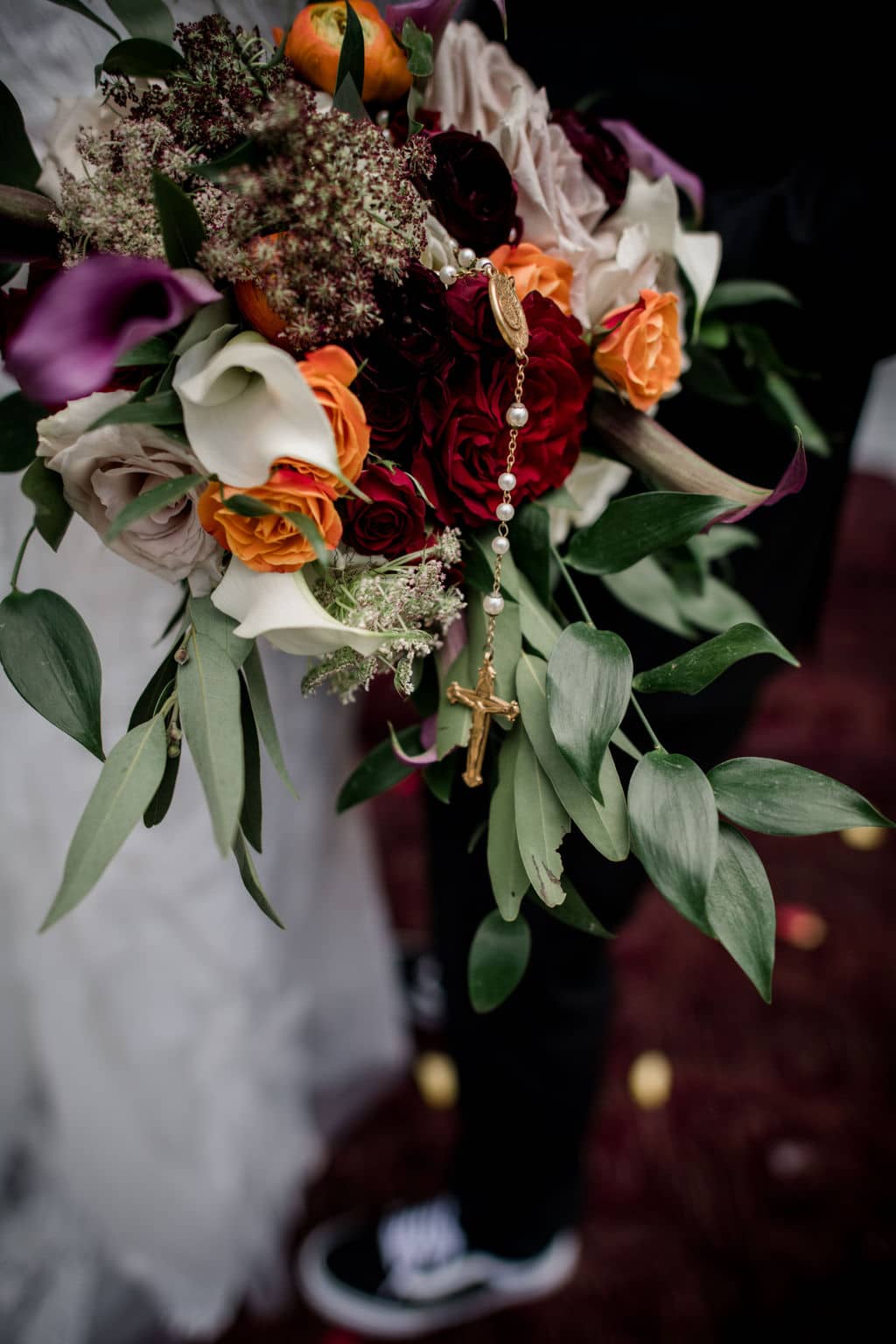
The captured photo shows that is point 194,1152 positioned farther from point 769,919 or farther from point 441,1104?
point 769,919

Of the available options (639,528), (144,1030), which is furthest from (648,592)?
(144,1030)

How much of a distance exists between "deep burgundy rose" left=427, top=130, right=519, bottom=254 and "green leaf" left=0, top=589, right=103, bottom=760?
0.92 ft

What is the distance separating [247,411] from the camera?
1.22ft

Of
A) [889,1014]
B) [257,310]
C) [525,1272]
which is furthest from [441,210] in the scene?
[889,1014]

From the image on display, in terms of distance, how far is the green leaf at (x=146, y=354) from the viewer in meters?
0.38

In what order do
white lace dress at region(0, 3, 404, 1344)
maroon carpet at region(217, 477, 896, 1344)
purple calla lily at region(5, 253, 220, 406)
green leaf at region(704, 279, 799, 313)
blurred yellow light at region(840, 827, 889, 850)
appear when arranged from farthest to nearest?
blurred yellow light at region(840, 827, 889, 850)
maroon carpet at region(217, 477, 896, 1344)
white lace dress at region(0, 3, 404, 1344)
green leaf at region(704, 279, 799, 313)
purple calla lily at region(5, 253, 220, 406)

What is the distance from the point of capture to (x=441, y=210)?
0.44 m

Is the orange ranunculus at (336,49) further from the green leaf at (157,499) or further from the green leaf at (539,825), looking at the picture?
the green leaf at (539,825)

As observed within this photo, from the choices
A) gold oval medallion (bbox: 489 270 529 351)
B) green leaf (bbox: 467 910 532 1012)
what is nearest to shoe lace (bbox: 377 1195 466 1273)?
green leaf (bbox: 467 910 532 1012)

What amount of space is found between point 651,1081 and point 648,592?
90cm

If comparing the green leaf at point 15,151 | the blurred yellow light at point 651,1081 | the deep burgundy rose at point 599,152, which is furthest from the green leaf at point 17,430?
the blurred yellow light at point 651,1081

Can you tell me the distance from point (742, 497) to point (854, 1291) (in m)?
1.05

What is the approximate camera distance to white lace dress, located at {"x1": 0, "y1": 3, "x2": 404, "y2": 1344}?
73 centimetres

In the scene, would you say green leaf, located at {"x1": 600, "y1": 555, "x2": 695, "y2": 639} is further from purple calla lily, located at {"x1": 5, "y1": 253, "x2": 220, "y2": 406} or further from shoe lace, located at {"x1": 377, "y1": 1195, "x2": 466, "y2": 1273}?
shoe lace, located at {"x1": 377, "y1": 1195, "x2": 466, "y2": 1273}
